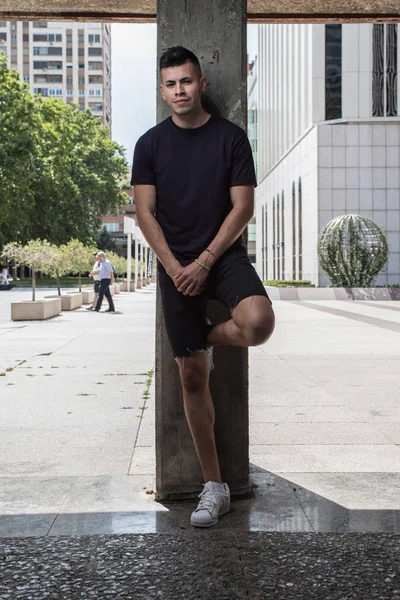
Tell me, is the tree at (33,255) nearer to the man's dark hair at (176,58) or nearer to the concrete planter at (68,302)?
the concrete planter at (68,302)

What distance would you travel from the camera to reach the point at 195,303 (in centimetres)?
357

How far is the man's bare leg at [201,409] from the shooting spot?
144 inches

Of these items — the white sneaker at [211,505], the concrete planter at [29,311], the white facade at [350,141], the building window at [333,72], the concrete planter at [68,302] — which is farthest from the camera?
the building window at [333,72]

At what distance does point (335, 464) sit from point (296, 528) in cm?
128

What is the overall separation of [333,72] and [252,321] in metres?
39.0

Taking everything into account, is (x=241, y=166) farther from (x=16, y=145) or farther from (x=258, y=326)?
(x=16, y=145)

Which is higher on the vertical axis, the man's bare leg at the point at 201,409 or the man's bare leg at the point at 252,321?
the man's bare leg at the point at 252,321

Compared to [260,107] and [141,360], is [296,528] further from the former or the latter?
[260,107]

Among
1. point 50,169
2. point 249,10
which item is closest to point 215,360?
point 249,10

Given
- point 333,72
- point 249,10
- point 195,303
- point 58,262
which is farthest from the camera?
point 333,72

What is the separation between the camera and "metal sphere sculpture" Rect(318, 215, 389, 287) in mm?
32906

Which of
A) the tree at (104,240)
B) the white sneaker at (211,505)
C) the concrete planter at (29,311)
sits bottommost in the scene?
the white sneaker at (211,505)

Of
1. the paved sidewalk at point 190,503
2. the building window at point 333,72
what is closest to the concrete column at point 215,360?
the paved sidewalk at point 190,503

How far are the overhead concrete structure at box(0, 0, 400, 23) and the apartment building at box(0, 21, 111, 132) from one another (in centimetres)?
12994
